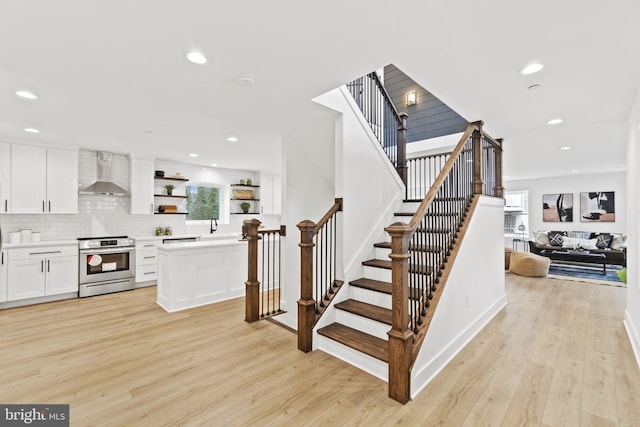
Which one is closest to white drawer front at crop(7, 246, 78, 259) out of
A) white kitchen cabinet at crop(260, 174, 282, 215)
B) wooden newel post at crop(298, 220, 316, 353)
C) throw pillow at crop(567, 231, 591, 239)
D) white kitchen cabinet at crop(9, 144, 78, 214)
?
white kitchen cabinet at crop(9, 144, 78, 214)

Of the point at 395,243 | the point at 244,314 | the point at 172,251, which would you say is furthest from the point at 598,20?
the point at 172,251

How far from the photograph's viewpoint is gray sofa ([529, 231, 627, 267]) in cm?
728

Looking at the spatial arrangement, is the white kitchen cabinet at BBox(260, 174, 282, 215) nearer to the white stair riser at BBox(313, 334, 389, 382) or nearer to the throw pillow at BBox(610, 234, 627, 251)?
the white stair riser at BBox(313, 334, 389, 382)

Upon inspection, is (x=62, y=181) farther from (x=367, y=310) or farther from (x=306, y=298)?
(x=367, y=310)

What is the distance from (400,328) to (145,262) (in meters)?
4.99

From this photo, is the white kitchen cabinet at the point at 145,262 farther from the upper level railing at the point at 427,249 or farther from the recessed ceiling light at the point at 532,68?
the recessed ceiling light at the point at 532,68

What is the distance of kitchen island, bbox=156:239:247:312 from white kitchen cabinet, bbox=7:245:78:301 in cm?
158

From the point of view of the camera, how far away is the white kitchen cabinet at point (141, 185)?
557 centimetres

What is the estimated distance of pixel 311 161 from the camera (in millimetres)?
4070

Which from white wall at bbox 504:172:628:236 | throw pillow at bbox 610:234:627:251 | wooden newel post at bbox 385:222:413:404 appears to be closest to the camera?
wooden newel post at bbox 385:222:413:404

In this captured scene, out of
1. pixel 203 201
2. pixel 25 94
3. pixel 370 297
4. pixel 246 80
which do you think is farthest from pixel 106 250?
pixel 370 297

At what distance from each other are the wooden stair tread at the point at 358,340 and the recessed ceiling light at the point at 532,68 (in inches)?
101

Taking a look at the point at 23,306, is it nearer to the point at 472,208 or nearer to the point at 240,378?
the point at 240,378

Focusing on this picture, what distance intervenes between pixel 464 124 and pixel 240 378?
192 inches
